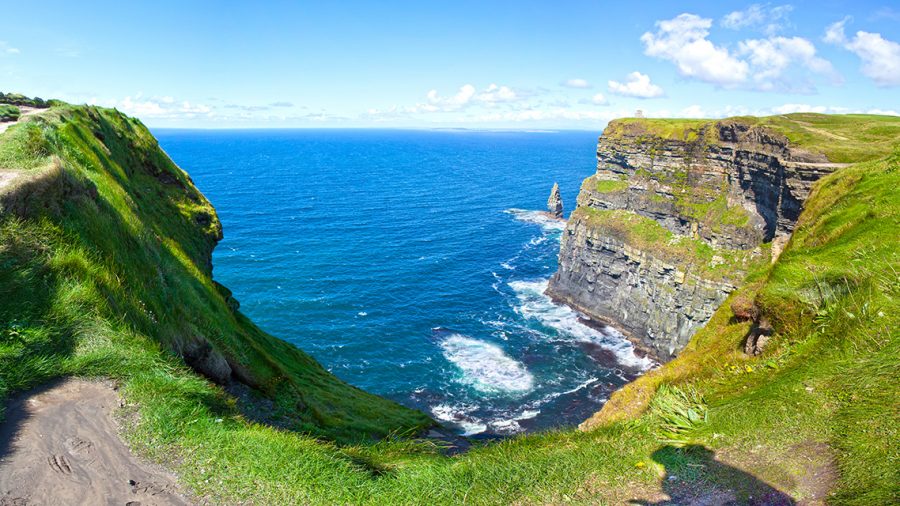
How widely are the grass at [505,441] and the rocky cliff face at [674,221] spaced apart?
143 ft

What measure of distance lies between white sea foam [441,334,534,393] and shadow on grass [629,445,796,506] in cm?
4750

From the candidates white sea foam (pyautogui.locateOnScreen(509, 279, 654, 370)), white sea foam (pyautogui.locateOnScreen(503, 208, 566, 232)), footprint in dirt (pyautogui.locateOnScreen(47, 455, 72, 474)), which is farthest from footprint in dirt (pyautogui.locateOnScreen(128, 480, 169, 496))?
white sea foam (pyautogui.locateOnScreen(503, 208, 566, 232))

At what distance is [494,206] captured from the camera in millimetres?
144375

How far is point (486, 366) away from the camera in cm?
6041

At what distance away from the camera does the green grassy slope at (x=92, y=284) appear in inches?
397

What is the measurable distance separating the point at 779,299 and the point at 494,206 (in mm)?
131155

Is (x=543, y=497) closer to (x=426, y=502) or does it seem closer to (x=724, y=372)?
(x=426, y=502)

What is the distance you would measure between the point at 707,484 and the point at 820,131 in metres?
67.9

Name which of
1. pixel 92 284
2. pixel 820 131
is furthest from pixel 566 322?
pixel 92 284

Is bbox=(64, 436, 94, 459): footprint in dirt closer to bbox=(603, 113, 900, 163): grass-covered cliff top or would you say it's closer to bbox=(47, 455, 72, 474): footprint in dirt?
bbox=(47, 455, 72, 474): footprint in dirt

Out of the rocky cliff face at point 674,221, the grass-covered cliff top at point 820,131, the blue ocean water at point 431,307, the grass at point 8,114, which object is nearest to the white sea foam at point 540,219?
the blue ocean water at point 431,307

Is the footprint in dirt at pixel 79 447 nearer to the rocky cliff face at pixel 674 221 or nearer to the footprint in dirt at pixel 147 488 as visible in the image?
the footprint in dirt at pixel 147 488

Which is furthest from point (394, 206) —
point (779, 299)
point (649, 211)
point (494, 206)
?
point (779, 299)

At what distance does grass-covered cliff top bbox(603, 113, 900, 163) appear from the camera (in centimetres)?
4844
